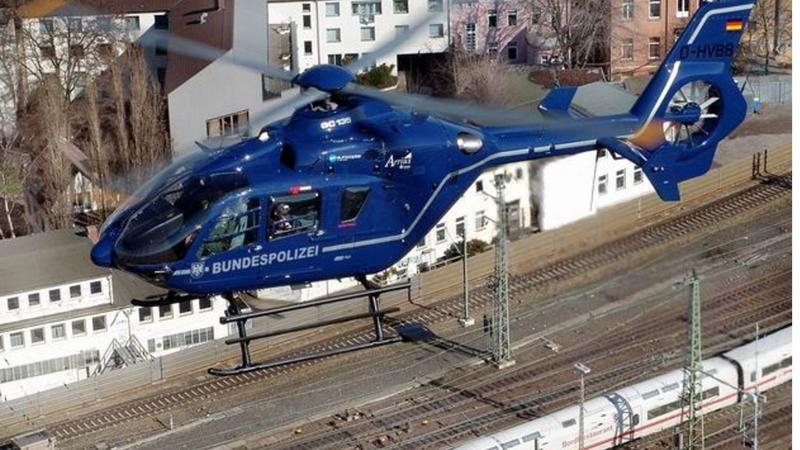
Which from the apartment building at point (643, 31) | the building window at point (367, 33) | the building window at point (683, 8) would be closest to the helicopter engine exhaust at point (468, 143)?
the apartment building at point (643, 31)

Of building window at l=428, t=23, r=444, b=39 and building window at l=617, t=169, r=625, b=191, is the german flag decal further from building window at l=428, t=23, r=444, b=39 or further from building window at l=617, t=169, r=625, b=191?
building window at l=428, t=23, r=444, b=39

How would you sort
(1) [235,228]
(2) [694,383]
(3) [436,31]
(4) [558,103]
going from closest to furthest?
(1) [235,228], (4) [558,103], (2) [694,383], (3) [436,31]

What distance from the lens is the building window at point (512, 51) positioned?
A: 38219 mm

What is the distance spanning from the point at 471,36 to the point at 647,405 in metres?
14.1

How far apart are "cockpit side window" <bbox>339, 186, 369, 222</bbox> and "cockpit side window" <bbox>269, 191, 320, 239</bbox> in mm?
275

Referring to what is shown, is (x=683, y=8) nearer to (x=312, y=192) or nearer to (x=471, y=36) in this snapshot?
(x=471, y=36)

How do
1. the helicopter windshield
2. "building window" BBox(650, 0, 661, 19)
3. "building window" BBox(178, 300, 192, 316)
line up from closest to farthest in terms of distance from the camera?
the helicopter windshield < "building window" BBox(178, 300, 192, 316) < "building window" BBox(650, 0, 661, 19)

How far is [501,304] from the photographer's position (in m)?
27.0

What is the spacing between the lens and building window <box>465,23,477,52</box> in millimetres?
37259

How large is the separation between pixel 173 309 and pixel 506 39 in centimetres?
1355

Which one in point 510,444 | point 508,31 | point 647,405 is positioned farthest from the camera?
point 508,31

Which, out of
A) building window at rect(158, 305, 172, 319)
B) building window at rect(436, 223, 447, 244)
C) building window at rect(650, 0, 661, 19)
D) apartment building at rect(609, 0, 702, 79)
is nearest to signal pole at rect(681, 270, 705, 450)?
building window at rect(436, 223, 447, 244)

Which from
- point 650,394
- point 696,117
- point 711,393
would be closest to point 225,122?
point 650,394

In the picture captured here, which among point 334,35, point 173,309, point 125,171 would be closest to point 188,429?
point 173,309
